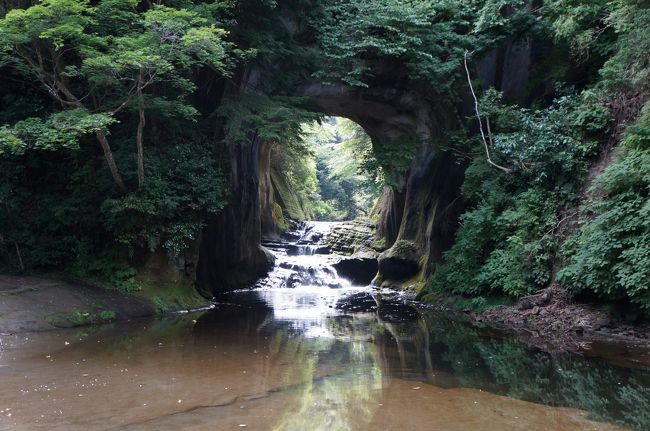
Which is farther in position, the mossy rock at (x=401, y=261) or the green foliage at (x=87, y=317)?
the mossy rock at (x=401, y=261)

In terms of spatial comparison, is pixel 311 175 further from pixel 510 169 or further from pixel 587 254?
pixel 587 254

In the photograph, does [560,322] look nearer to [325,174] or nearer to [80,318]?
[80,318]

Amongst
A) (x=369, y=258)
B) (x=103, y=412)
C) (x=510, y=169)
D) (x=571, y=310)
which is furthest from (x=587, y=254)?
(x=369, y=258)

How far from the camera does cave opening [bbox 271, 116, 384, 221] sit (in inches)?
782

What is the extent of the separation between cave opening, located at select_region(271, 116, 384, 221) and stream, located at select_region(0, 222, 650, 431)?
28.0ft

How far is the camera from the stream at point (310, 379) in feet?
15.4

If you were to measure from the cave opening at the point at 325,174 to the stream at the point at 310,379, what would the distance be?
28.0 ft

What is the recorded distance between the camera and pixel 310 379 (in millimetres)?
6215

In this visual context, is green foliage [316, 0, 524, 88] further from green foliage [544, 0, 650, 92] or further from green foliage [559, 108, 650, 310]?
green foliage [559, 108, 650, 310]

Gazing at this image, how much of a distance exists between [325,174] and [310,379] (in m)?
38.7

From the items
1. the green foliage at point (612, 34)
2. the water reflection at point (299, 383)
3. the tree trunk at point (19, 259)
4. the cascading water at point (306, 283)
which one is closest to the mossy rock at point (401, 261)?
the cascading water at point (306, 283)

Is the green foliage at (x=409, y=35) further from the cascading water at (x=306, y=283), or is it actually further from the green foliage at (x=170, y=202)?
the cascading water at (x=306, y=283)

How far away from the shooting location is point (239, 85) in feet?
49.2

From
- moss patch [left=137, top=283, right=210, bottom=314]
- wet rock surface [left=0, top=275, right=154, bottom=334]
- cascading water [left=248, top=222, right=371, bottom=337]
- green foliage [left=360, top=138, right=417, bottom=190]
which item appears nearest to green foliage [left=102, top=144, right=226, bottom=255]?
moss patch [left=137, top=283, right=210, bottom=314]
